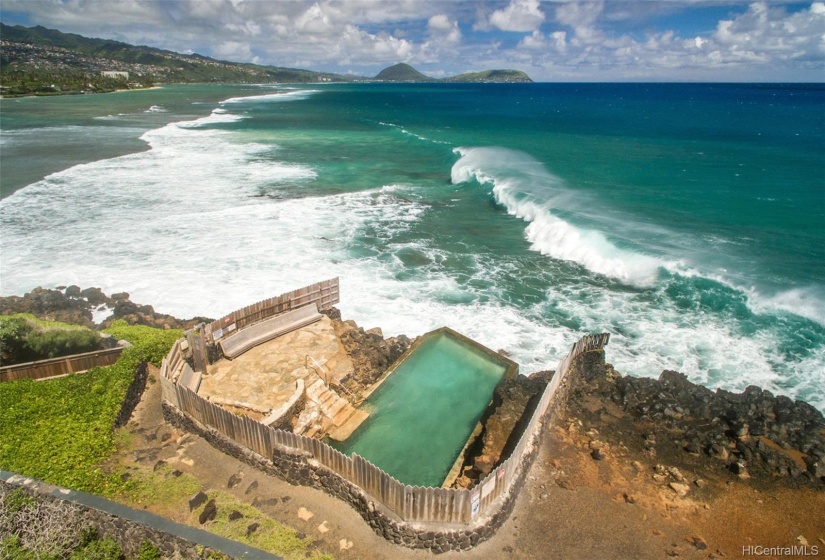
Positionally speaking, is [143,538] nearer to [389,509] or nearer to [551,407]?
[389,509]

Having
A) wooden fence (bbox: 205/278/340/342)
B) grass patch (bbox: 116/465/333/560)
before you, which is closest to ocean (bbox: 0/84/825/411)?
wooden fence (bbox: 205/278/340/342)

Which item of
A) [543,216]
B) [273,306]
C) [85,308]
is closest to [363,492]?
[273,306]

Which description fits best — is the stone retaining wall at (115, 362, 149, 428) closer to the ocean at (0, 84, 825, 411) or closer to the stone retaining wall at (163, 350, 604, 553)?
the stone retaining wall at (163, 350, 604, 553)

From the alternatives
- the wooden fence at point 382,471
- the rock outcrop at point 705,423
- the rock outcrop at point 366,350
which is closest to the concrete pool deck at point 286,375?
the rock outcrop at point 366,350

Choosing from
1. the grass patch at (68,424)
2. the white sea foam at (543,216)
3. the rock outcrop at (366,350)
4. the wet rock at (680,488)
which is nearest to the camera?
the grass patch at (68,424)

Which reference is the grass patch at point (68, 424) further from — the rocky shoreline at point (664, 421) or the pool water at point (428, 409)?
the rocky shoreline at point (664, 421)
